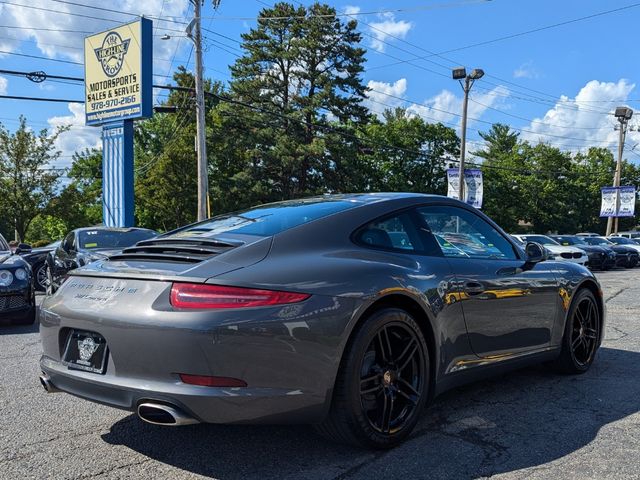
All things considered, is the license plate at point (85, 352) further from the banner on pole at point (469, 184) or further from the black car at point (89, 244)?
the banner on pole at point (469, 184)

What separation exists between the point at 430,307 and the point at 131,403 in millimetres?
1729

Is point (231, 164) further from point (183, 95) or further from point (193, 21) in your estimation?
point (193, 21)

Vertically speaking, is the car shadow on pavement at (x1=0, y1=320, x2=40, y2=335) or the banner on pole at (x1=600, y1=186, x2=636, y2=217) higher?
the banner on pole at (x1=600, y1=186, x2=636, y2=217)

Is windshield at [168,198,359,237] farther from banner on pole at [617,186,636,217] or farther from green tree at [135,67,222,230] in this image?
banner on pole at [617,186,636,217]

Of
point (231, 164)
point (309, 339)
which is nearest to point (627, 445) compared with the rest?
point (309, 339)

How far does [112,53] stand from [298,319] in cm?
1984

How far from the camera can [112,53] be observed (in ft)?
66.6

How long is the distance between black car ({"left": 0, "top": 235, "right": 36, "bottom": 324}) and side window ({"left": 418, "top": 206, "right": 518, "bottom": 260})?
584cm

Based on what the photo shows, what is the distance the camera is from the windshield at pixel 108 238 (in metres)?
10.6

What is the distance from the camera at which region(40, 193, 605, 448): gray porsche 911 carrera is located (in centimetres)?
279

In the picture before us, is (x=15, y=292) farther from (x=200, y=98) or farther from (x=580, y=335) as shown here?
(x=200, y=98)

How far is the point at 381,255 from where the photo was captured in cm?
350

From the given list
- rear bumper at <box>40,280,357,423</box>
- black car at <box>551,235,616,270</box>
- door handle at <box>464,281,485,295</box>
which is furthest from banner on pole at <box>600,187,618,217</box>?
rear bumper at <box>40,280,357,423</box>

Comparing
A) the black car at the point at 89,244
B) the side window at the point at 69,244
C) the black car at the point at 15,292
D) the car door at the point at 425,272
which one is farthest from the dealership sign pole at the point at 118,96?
the car door at the point at 425,272
